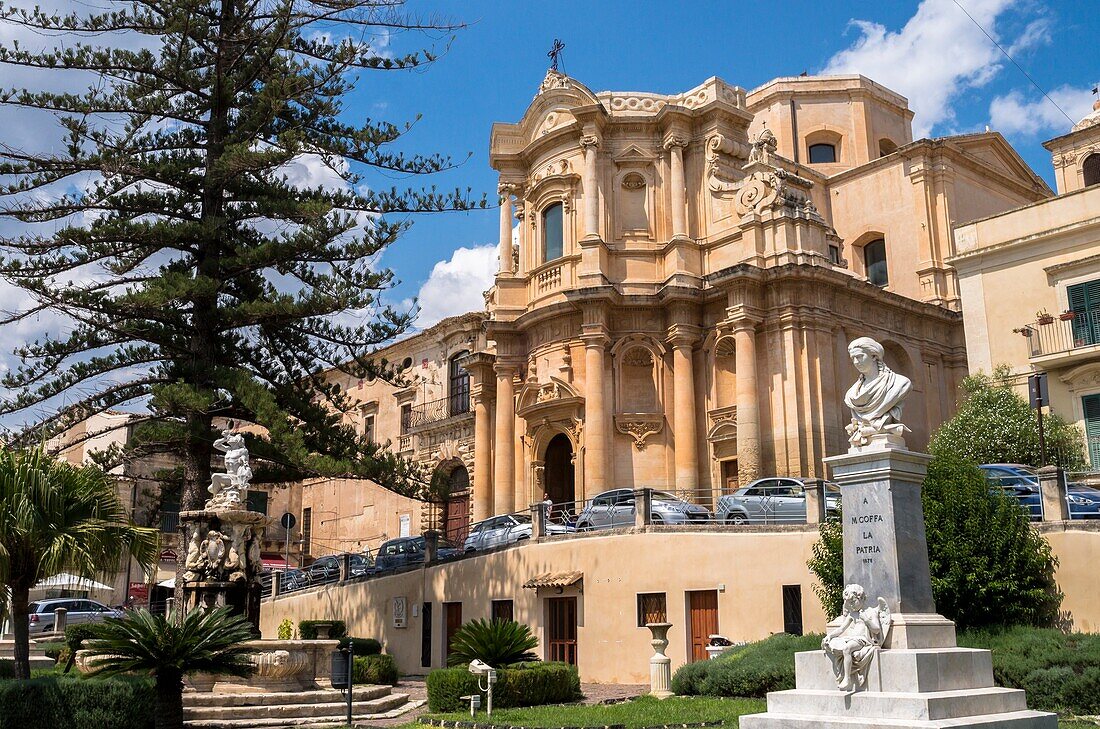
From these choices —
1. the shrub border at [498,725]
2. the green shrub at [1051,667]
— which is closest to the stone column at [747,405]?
the green shrub at [1051,667]

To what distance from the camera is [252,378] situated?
22953mm

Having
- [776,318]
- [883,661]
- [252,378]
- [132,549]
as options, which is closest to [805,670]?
[883,661]

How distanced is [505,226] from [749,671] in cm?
2278

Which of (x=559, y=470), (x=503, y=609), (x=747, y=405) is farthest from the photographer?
(x=559, y=470)

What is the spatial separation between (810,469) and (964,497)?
36.2 ft

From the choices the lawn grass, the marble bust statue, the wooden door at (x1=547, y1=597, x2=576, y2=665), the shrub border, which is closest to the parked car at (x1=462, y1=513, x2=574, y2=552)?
the wooden door at (x1=547, y1=597, x2=576, y2=665)

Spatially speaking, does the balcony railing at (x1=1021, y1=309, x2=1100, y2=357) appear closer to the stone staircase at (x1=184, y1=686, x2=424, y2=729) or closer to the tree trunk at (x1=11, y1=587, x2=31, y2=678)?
the stone staircase at (x1=184, y1=686, x2=424, y2=729)

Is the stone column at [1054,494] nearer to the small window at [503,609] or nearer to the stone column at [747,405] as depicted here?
the stone column at [747,405]

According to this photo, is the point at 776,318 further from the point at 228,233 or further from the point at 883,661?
the point at 883,661

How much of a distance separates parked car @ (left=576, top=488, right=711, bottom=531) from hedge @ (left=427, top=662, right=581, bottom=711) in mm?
5509

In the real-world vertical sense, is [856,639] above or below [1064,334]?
below

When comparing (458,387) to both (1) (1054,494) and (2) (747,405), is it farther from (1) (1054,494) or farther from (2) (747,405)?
(1) (1054,494)

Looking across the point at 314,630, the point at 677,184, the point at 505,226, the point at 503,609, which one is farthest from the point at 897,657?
the point at 505,226

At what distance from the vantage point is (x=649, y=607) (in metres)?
22.3
